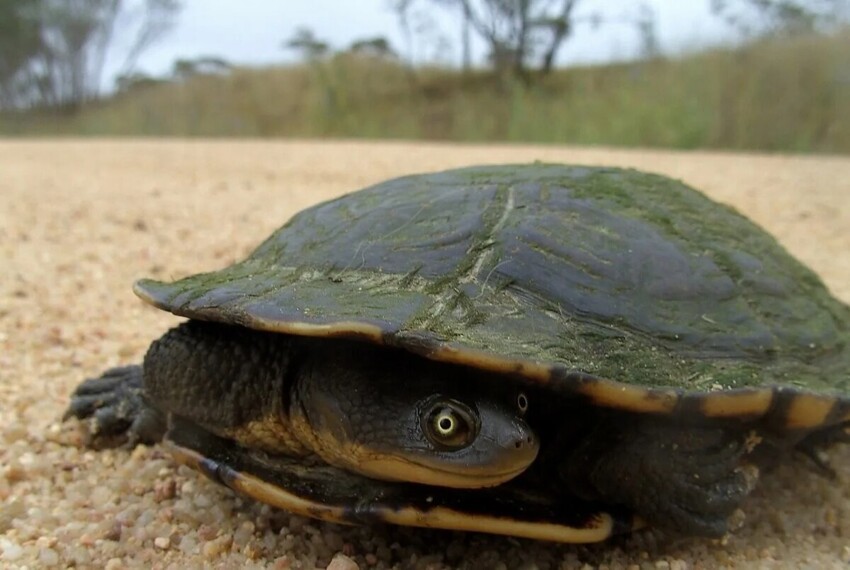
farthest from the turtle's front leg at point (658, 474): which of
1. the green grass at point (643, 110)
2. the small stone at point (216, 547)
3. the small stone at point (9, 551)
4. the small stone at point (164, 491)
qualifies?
the green grass at point (643, 110)

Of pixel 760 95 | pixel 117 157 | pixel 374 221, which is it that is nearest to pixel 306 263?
pixel 374 221

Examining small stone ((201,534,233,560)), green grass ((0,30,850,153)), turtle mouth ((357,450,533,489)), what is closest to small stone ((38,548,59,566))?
small stone ((201,534,233,560))

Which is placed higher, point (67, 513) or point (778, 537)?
point (67, 513)

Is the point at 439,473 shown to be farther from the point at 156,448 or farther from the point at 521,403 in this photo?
the point at 156,448

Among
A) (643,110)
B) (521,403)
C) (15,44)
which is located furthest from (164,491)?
(15,44)

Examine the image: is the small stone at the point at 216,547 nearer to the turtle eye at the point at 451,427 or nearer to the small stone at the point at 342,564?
the small stone at the point at 342,564

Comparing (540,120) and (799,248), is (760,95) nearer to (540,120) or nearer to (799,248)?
(540,120)

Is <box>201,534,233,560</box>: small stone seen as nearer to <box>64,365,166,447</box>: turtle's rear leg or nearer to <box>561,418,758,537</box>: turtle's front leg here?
<box>64,365,166,447</box>: turtle's rear leg
